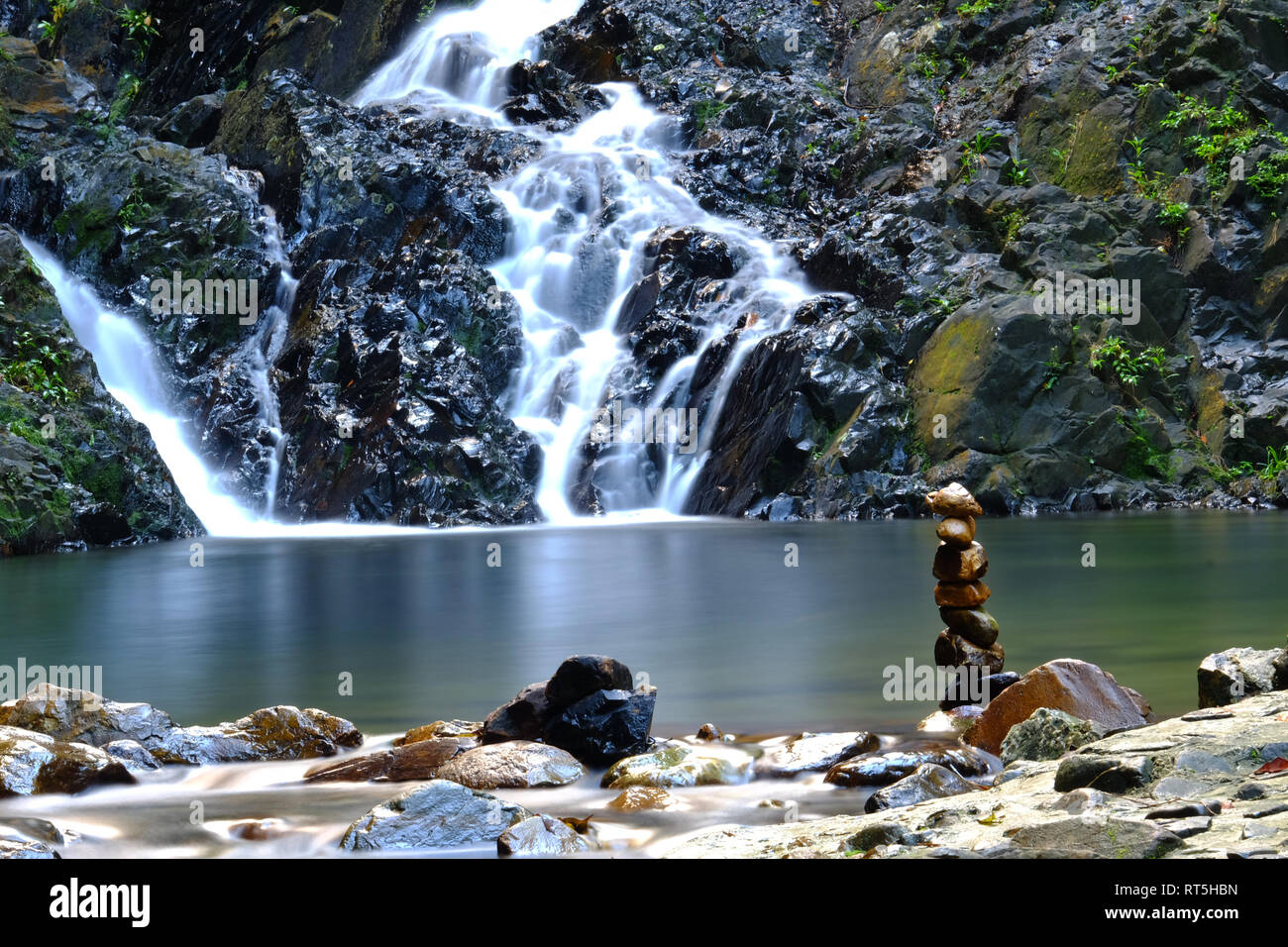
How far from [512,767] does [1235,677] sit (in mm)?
4135

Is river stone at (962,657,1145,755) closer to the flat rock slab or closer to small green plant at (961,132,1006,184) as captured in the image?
the flat rock slab

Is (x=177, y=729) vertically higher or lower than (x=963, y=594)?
lower

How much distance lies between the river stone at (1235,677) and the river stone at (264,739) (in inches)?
203

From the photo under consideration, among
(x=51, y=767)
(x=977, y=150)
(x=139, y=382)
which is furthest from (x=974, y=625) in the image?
(x=977, y=150)

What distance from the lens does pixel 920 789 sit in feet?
17.4

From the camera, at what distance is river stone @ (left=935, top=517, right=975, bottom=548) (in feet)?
26.3

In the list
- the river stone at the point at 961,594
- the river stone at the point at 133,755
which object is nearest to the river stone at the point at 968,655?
the river stone at the point at 961,594

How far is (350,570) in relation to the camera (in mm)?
17234

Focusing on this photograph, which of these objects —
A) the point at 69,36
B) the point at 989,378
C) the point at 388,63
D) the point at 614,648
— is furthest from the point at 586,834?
the point at 69,36

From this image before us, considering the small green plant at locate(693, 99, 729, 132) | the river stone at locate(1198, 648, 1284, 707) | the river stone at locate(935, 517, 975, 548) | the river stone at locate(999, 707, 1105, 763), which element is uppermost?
the small green plant at locate(693, 99, 729, 132)

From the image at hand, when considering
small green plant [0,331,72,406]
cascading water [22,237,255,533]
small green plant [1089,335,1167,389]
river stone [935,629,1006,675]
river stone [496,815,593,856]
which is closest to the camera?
river stone [496,815,593,856]

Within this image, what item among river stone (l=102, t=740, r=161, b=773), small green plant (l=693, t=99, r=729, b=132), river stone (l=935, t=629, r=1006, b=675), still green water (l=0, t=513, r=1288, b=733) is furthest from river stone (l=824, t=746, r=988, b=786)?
small green plant (l=693, t=99, r=729, b=132)

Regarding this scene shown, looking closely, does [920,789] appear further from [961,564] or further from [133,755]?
[133,755]

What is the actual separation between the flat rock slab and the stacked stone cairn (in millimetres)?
2433
